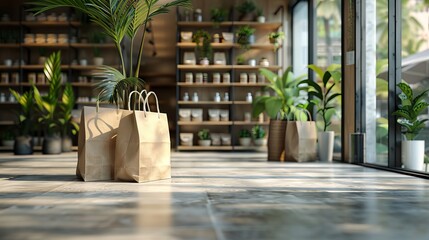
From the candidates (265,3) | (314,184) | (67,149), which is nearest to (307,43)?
(265,3)

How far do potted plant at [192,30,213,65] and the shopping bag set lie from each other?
4615 mm

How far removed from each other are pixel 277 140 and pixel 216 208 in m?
3.30

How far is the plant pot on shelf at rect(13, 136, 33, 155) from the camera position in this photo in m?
6.63

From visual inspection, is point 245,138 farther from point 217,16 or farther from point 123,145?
point 123,145

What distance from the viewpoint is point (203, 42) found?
766cm

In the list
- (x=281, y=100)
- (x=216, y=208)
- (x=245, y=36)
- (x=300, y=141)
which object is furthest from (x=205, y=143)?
(x=216, y=208)

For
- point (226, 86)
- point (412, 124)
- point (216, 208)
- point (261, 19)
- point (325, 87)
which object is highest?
point (261, 19)

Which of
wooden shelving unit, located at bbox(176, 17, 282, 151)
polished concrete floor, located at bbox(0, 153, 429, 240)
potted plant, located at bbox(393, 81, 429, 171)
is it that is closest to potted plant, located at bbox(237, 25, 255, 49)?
Answer: wooden shelving unit, located at bbox(176, 17, 282, 151)

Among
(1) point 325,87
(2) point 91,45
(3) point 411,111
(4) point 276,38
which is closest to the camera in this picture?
(3) point 411,111

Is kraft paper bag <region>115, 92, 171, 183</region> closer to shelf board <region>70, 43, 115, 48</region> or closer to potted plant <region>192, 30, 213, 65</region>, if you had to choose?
potted plant <region>192, 30, 213, 65</region>

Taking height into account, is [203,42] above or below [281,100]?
above

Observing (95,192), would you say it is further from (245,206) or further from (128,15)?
(128,15)

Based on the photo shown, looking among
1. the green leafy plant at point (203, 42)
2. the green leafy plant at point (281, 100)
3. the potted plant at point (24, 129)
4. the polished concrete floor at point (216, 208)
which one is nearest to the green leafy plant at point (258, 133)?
the green leafy plant at point (281, 100)

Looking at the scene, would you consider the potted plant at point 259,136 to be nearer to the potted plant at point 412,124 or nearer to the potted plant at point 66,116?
the potted plant at point 66,116
